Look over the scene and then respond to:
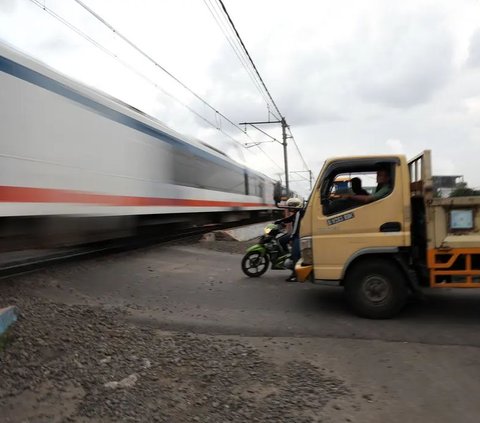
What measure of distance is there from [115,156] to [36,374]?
5729 millimetres

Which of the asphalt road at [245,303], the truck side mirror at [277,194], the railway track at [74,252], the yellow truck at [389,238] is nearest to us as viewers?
the asphalt road at [245,303]

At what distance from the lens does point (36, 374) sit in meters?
3.88

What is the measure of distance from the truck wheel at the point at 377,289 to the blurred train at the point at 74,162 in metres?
4.31

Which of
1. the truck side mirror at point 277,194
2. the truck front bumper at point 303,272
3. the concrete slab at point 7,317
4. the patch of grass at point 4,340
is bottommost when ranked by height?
the patch of grass at point 4,340

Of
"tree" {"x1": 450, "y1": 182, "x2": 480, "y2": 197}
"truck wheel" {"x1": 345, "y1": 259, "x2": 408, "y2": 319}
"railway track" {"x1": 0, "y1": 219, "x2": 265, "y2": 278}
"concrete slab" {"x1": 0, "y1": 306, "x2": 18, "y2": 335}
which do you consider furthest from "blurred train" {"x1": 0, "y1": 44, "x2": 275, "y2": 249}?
"tree" {"x1": 450, "y1": 182, "x2": 480, "y2": 197}

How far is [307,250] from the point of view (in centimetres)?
630

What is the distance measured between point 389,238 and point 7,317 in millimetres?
4245

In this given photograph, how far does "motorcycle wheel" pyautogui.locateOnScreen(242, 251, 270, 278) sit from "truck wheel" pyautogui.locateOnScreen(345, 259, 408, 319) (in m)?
3.10

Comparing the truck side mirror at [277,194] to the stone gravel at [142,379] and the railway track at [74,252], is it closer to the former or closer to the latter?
the railway track at [74,252]

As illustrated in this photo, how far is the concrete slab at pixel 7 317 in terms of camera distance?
440 cm

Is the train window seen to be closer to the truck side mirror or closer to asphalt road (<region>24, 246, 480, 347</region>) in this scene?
the truck side mirror

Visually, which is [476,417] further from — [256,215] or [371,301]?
[256,215]

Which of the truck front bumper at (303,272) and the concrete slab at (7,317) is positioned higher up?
the truck front bumper at (303,272)

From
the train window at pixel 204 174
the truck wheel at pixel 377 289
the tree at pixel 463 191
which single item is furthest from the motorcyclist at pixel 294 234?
the train window at pixel 204 174
